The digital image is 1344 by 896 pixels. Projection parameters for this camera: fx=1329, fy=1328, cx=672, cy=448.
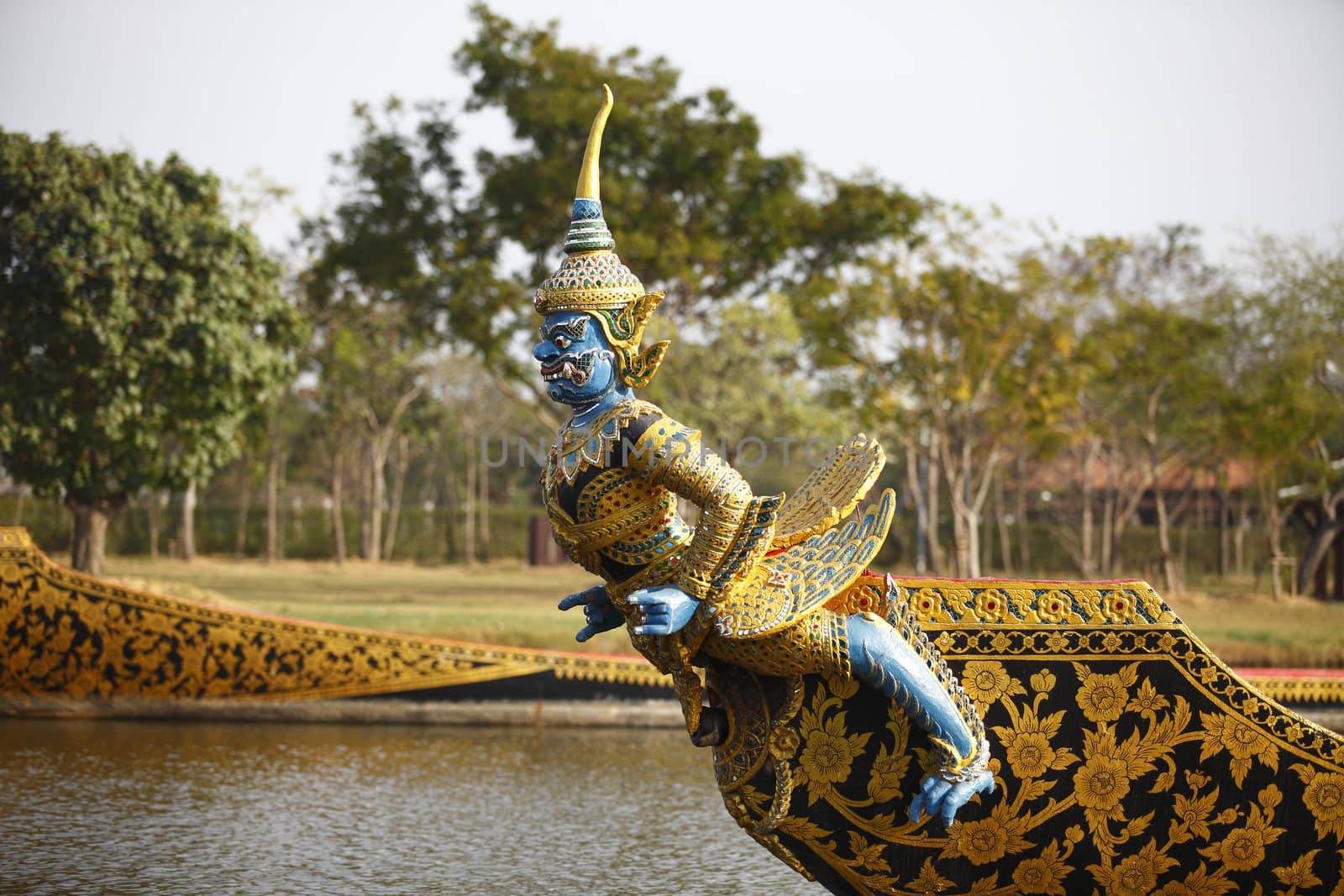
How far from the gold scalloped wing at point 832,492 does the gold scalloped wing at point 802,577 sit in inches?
1.3

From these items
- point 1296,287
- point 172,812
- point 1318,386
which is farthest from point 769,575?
point 1296,287

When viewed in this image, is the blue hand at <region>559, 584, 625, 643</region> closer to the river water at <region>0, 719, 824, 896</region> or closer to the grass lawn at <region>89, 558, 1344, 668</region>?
the river water at <region>0, 719, 824, 896</region>

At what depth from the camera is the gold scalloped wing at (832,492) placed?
3912 millimetres

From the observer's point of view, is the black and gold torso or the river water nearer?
the black and gold torso

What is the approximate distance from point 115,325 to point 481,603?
319 inches

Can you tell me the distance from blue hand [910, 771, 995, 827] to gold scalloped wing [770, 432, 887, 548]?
0.78 meters

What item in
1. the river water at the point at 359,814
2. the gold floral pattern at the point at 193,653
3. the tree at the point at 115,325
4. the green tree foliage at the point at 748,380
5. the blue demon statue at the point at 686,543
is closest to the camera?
the blue demon statue at the point at 686,543

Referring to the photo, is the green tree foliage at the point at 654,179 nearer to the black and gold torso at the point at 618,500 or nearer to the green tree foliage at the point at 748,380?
the green tree foliage at the point at 748,380

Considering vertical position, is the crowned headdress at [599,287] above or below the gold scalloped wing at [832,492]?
above

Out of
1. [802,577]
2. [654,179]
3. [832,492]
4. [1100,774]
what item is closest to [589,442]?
[802,577]

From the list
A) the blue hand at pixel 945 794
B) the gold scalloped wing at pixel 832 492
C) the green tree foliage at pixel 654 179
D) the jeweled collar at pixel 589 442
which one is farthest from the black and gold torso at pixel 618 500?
the green tree foliage at pixel 654 179

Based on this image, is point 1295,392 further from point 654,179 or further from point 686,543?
point 686,543

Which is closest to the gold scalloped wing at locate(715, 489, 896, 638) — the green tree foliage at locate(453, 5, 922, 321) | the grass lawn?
the grass lawn

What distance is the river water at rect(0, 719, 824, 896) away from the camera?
512cm
